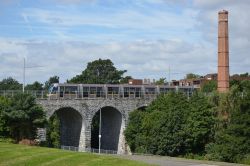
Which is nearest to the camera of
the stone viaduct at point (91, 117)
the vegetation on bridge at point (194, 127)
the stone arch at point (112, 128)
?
the vegetation on bridge at point (194, 127)

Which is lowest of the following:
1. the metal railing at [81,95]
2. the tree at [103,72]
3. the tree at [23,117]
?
the tree at [23,117]

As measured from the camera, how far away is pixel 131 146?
6266cm

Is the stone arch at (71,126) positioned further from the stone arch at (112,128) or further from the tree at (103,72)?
the tree at (103,72)

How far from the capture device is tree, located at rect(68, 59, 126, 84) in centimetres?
10931

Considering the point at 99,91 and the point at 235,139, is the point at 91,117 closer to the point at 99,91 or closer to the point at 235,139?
the point at 99,91

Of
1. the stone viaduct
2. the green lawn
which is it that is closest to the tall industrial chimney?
the stone viaduct

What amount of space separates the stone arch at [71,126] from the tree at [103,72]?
4083 cm

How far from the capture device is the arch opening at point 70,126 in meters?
63.7

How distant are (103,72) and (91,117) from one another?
50989 millimetres

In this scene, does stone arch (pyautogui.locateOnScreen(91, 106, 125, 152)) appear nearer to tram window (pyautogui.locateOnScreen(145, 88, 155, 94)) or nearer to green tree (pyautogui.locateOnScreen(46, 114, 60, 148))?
green tree (pyautogui.locateOnScreen(46, 114, 60, 148))

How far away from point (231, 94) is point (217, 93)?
7.37ft

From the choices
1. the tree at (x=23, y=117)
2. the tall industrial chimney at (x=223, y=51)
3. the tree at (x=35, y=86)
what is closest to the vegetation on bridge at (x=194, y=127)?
the tall industrial chimney at (x=223, y=51)

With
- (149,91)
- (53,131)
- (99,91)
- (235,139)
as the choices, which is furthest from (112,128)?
(235,139)

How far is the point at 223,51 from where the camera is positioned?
244 feet
